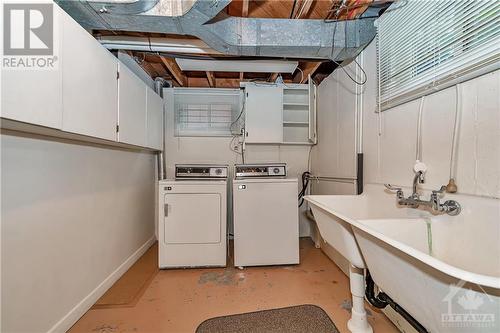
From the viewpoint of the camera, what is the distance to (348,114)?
2455 millimetres

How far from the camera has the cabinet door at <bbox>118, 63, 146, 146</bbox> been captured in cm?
207

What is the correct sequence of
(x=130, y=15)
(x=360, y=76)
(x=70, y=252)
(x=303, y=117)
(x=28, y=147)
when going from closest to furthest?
(x=28, y=147)
(x=130, y=15)
(x=70, y=252)
(x=360, y=76)
(x=303, y=117)

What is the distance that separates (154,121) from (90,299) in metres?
1.98

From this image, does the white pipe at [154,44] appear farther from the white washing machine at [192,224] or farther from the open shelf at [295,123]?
the open shelf at [295,123]

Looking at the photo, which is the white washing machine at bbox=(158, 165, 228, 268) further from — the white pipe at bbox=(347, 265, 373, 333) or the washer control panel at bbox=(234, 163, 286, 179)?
the white pipe at bbox=(347, 265, 373, 333)

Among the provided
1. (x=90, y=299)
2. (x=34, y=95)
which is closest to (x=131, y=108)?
(x=34, y=95)

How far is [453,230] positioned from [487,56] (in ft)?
2.65

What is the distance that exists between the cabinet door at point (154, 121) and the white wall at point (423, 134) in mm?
2218

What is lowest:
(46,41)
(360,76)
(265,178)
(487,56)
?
(265,178)

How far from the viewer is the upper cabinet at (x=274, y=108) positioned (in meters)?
3.31

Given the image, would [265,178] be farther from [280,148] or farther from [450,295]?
[450,295]

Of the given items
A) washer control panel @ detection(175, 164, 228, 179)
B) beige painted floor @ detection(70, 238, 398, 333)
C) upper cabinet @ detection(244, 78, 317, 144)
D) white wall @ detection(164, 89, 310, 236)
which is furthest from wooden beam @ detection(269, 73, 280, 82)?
beige painted floor @ detection(70, 238, 398, 333)

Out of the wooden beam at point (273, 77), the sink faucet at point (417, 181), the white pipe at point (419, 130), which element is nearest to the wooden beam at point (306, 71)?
the wooden beam at point (273, 77)

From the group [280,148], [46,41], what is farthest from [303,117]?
[46,41]
